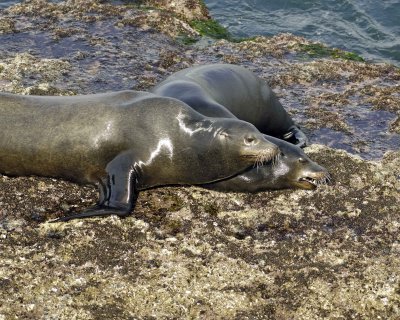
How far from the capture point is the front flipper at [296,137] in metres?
8.60

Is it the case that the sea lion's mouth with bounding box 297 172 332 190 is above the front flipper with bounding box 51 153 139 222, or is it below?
below

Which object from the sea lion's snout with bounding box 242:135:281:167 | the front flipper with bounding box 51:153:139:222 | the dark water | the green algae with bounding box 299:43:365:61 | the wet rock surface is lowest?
the dark water

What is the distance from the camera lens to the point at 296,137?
884 centimetres

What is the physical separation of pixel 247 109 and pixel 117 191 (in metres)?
3.01

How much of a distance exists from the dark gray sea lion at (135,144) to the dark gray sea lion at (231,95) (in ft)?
1.83

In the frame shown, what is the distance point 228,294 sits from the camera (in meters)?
5.31

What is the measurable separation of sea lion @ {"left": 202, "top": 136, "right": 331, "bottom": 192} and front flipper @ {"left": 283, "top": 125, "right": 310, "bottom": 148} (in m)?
1.30

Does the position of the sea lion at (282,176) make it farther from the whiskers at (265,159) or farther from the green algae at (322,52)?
the green algae at (322,52)

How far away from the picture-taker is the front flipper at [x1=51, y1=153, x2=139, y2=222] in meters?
6.07

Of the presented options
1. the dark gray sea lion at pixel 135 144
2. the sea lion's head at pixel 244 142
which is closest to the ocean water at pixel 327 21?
the sea lion's head at pixel 244 142

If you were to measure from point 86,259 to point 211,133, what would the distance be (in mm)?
1951

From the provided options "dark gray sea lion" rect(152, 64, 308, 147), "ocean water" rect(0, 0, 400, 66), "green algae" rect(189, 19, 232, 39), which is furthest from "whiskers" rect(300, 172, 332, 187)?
"ocean water" rect(0, 0, 400, 66)

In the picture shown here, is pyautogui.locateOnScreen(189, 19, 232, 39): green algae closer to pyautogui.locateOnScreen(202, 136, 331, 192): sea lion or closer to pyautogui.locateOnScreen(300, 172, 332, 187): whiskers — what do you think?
pyautogui.locateOnScreen(202, 136, 331, 192): sea lion

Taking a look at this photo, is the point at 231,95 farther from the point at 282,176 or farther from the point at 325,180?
the point at 325,180
